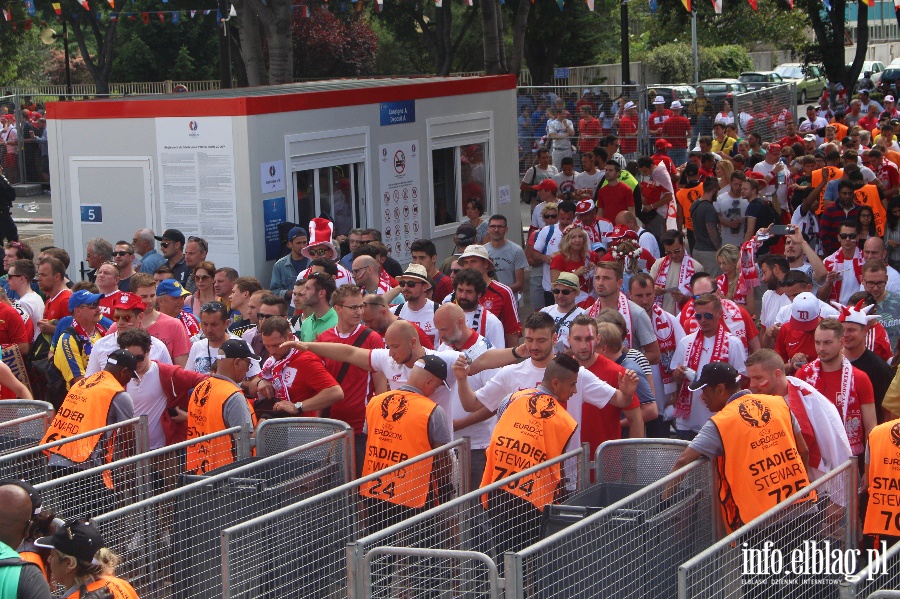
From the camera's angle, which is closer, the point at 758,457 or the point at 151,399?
the point at 758,457

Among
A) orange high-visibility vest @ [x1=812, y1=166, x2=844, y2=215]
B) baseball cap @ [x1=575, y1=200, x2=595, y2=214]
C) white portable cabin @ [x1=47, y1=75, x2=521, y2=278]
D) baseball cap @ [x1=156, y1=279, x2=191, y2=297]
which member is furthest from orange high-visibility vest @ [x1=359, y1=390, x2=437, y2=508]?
orange high-visibility vest @ [x1=812, y1=166, x2=844, y2=215]

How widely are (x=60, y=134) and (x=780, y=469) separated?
10643 millimetres

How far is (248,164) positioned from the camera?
13.3m

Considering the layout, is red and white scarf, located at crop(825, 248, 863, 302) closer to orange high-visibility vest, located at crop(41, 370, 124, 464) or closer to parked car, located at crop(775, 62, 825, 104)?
orange high-visibility vest, located at crop(41, 370, 124, 464)

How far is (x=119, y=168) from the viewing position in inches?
551

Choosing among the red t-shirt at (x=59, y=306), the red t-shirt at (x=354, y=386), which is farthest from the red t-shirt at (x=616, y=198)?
the red t-shirt at (x=354, y=386)

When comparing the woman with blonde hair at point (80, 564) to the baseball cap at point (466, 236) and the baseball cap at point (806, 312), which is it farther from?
the baseball cap at point (466, 236)

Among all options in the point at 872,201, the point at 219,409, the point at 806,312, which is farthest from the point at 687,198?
the point at 219,409

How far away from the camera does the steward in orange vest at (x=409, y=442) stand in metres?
6.51

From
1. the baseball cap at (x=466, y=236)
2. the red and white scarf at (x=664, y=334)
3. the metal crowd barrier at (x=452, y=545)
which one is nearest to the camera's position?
the metal crowd barrier at (x=452, y=545)

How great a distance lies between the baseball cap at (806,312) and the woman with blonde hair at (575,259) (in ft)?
9.94

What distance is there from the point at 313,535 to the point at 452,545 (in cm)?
A: 71

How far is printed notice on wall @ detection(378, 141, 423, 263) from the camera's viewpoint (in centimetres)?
1527

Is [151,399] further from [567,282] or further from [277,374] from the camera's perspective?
[567,282]
